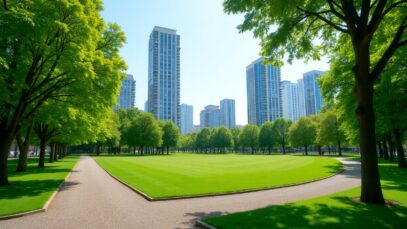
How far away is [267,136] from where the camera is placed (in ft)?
369

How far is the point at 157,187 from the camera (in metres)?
17.8

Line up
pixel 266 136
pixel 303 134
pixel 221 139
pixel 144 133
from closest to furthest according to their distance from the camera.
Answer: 1. pixel 303 134
2. pixel 144 133
3. pixel 266 136
4. pixel 221 139

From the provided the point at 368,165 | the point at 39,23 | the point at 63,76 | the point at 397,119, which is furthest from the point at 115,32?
the point at 397,119

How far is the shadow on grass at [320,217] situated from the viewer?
28.9ft

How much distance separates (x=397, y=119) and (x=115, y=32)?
→ 2969 centimetres

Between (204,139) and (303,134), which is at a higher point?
(303,134)

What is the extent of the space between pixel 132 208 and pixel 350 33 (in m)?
12.6

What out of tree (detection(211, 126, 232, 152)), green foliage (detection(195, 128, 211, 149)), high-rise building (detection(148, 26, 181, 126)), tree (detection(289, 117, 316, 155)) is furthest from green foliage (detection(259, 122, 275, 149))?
high-rise building (detection(148, 26, 181, 126))

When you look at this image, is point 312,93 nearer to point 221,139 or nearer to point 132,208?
point 221,139

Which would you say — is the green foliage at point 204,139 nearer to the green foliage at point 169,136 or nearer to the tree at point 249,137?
the tree at point 249,137

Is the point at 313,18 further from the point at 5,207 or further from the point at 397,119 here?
the point at 397,119

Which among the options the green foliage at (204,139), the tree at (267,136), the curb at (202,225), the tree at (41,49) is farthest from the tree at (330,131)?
the curb at (202,225)

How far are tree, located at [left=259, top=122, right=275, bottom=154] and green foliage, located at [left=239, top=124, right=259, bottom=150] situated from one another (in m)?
7.07

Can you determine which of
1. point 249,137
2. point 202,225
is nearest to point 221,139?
point 249,137
